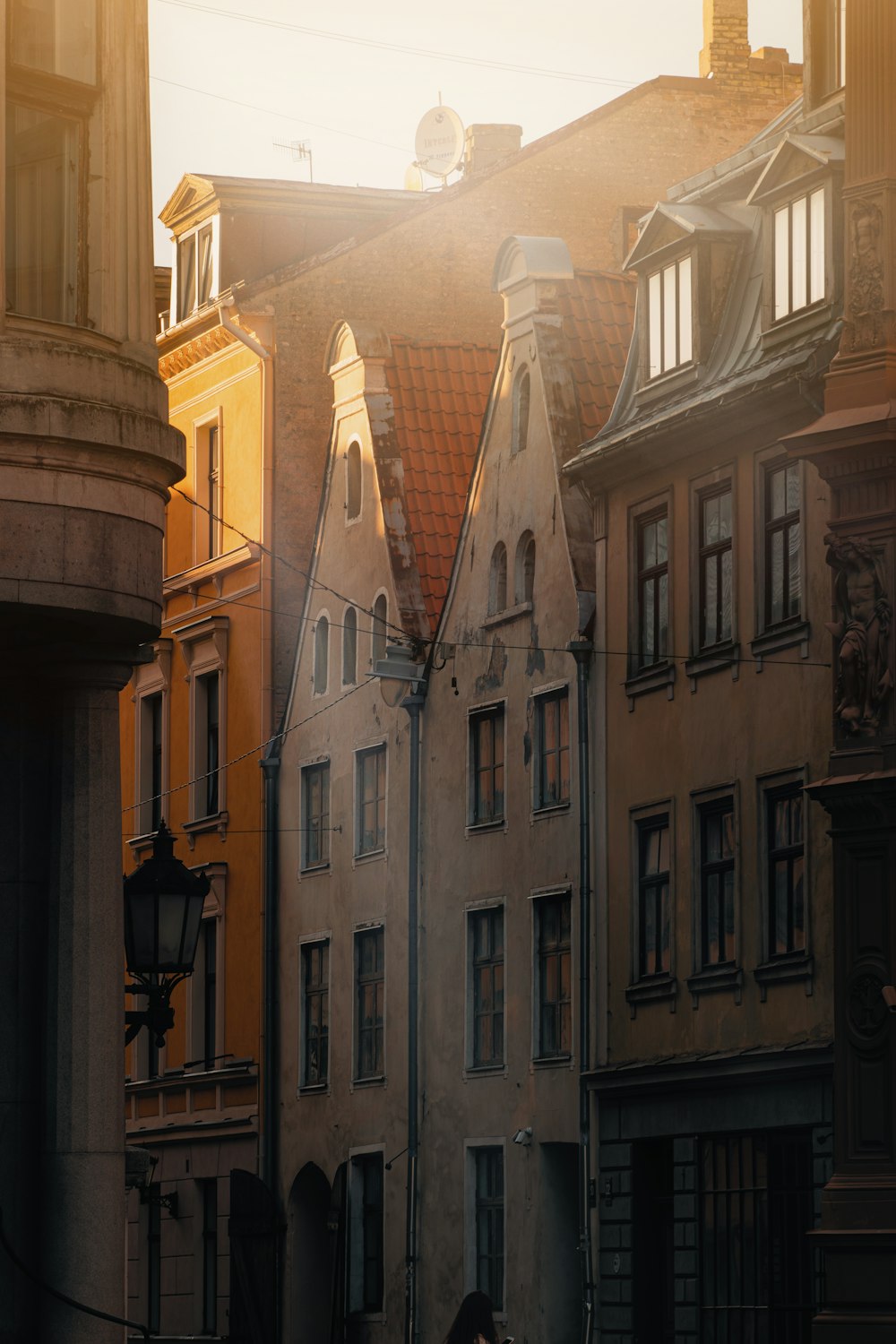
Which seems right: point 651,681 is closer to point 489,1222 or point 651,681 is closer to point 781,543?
point 781,543

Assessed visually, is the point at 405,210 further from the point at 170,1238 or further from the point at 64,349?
the point at 64,349

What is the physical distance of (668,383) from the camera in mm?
31219

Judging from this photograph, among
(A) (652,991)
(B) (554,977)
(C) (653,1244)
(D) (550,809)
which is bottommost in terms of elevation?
(C) (653,1244)

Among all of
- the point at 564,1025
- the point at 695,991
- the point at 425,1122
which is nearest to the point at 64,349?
the point at 695,991

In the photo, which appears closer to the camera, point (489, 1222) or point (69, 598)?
point (69, 598)

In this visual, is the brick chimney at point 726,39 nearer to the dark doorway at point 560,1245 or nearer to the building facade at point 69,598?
the dark doorway at point 560,1245

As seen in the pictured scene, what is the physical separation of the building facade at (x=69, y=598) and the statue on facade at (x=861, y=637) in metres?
9.47

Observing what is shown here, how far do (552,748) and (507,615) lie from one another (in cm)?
186

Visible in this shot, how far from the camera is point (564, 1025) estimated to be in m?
32.0

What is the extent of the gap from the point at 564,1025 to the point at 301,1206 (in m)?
8.15

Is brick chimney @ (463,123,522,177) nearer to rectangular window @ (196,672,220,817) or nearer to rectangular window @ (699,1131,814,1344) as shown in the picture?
rectangular window @ (196,672,220,817)

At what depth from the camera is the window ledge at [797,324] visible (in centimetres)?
2792

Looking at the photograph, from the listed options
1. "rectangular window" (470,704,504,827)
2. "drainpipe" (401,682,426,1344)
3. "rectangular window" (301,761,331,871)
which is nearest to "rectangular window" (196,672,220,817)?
Result: "rectangular window" (301,761,331,871)

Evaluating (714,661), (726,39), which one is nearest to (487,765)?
(714,661)
